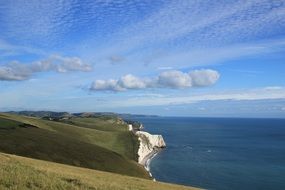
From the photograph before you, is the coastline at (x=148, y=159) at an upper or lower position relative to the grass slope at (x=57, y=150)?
lower

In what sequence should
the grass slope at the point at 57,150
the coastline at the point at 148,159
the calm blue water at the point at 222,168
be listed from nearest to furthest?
the grass slope at the point at 57,150
the calm blue water at the point at 222,168
the coastline at the point at 148,159

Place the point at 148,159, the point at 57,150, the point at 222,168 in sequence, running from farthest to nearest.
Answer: the point at 148,159 < the point at 222,168 < the point at 57,150

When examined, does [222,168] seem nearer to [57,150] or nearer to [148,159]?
[148,159]

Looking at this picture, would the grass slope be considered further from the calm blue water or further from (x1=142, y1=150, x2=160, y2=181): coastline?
(x1=142, y1=150, x2=160, y2=181): coastline

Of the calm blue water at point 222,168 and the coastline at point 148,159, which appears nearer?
the calm blue water at point 222,168

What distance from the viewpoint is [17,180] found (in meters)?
20.2

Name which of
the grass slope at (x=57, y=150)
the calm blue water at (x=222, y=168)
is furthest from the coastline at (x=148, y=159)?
the grass slope at (x=57, y=150)

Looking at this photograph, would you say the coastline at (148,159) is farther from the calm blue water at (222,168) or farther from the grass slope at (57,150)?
the grass slope at (57,150)

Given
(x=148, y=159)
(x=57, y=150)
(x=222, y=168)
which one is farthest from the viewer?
(x=148, y=159)

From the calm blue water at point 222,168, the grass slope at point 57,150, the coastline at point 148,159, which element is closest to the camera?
the grass slope at point 57,150

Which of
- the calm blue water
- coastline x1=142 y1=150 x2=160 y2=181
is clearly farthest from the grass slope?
coastline x1=142 y1=150 x2=160 y2=181

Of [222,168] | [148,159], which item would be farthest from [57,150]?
[148,159]

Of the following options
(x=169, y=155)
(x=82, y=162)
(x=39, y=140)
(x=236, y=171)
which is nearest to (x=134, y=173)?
(x=82, y=162)

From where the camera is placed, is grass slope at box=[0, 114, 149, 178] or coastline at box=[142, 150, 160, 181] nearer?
grass slope at box=[0, 114, 149, 178]
